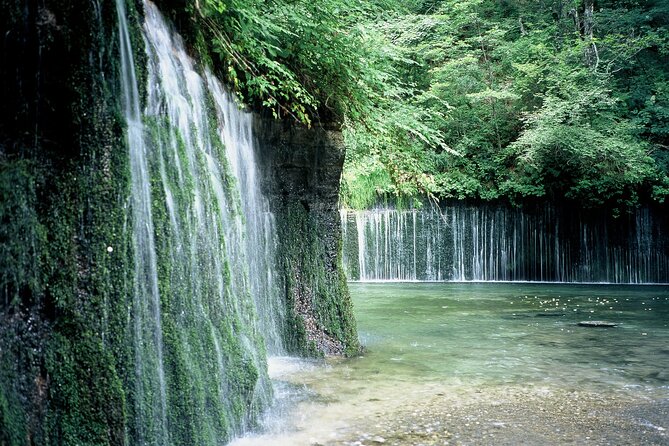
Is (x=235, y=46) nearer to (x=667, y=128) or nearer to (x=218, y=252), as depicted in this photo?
(x=218, y=252)

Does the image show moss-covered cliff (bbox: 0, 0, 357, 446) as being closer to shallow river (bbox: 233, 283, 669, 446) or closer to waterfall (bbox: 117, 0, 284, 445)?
waterfall (bbox: 117, 0, 284, 445)

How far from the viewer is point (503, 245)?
21109 mm

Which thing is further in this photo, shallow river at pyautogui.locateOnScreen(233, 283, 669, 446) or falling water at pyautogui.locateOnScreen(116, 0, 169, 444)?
shallow river at pyautogui.locateOnScreen(233, 283, 669, 446)

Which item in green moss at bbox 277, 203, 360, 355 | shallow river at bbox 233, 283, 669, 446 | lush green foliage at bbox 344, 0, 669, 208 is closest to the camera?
shallow river at bbox 233, 283, 669, 446

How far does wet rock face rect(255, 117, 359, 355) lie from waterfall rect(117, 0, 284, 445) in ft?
5.91

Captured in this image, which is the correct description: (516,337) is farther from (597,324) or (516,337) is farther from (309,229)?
(309,229)

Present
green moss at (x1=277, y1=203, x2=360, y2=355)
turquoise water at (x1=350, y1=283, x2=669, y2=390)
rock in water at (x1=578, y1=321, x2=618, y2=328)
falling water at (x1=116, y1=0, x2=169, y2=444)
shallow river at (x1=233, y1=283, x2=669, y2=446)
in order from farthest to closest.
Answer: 1. rock in water at (x1=578, y1=321, x2=618, y2=328)
2. green moss at (x1=277, y1=203, x2=360, y2=355)
3. turquoise water at (x1=350, y1=283, x2=669, y2=390)
4. shallow river at (x1=233, y1=283, x2=669, y2=446)
5. falling water at (x1=116, y1=0, x2=169, y2=444)

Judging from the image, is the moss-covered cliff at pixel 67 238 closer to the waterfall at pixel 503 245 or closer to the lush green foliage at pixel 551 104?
the lush green foliage at pixel 551 104

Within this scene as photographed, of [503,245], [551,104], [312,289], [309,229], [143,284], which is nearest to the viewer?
[143,284]

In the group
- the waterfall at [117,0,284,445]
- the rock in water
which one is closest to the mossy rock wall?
the waterfall at [117,0,284,445]

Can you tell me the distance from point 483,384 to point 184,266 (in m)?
3.65

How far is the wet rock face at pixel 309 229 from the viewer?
782 cm

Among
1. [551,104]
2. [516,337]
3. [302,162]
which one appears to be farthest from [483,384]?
[551,104]

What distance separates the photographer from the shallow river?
4895mm
